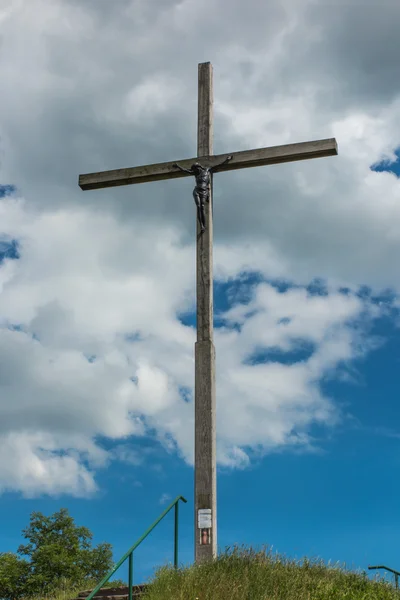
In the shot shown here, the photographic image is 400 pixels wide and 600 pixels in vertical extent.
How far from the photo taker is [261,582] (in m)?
9.12

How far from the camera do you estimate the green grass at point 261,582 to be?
8703mm

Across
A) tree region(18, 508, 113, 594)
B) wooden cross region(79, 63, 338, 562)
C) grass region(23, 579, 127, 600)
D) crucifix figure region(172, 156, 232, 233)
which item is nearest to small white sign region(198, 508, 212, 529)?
wooden cross region(79, 63, 338, 562)

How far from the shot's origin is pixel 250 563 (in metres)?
9.88

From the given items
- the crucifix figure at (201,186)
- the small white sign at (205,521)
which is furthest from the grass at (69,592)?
the crucifix figure at (201,186)

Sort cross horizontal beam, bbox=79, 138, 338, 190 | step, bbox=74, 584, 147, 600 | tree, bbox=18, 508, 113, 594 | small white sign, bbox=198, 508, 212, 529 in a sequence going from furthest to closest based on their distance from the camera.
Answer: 1. tree, bbox=18, 508, 113, 594
2. cross horizontal beam, bbox=79, 138, 338, 190
3. small white sign, bbox=198, 508, 212, 529
4. step, bbox=74, 584, 147, 600

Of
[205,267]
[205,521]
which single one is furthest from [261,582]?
[205,267]

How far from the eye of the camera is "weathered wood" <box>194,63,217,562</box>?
10.4 m

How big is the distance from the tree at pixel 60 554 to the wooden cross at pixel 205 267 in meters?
12.3

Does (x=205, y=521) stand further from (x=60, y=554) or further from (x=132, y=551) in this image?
(x=60, y=554)

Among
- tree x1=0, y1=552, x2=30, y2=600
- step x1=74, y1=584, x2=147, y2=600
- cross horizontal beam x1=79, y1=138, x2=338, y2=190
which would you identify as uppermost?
cross horizontal beam x1=79, y1=138, x2=338, y2=190

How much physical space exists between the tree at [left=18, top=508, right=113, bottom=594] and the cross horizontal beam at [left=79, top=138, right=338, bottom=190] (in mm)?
13049

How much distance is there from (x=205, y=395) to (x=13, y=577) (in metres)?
14.7

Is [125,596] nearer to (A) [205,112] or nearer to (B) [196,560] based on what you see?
(B) [196,560]

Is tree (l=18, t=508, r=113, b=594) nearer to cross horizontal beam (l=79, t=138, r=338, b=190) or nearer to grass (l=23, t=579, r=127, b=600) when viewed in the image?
grass (l=23, t=579, r=127, b=600)
